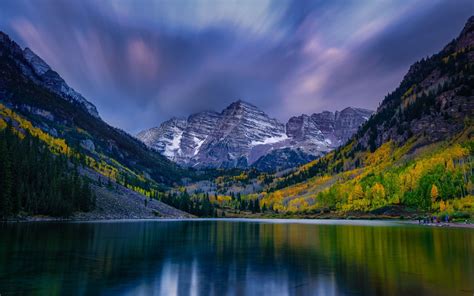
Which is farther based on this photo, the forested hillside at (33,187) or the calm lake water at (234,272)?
the forested hillside at (33,187)

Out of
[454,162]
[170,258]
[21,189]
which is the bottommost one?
[170,258]

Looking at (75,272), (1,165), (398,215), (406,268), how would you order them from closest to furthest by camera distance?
(75,272) < (406,268) < (1,165) < (398,215)

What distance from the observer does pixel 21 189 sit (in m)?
110

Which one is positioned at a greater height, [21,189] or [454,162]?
[454,162]

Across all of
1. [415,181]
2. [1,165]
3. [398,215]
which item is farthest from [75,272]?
[415,181]

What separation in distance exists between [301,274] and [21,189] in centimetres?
10558

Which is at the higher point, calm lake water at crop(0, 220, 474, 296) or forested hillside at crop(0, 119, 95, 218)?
forested hillside at crop(0, 119, 95, 218)

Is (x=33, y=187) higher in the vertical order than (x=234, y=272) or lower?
higher

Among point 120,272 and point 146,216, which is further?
point 146,216

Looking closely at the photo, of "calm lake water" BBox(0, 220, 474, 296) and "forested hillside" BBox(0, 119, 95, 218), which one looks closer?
"calm lake water" BBox(0, 220, 474, 296)

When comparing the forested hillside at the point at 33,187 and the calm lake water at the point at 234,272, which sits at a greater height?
the forested hillside at the point at 33,187

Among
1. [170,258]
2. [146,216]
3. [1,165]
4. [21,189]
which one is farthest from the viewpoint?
[146,216]

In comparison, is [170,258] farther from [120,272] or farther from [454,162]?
[454,162]

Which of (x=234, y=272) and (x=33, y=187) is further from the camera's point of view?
(x=33, y=187)
